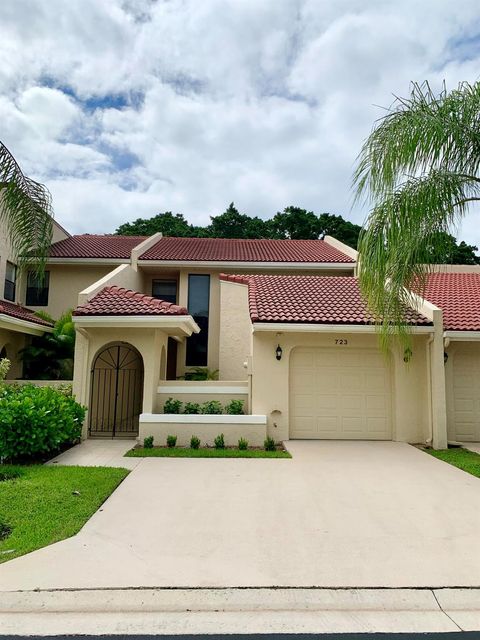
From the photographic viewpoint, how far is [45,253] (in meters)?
8.04

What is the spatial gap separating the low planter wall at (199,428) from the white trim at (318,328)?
2.51 m

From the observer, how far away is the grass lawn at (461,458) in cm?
886

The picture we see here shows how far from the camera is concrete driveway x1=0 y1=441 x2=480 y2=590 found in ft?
14.0

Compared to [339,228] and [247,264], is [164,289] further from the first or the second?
[339,228]

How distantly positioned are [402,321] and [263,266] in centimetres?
980

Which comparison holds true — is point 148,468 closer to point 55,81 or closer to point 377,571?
point 377,571

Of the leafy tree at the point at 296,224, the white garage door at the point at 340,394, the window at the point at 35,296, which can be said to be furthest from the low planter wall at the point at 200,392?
the leafy tree at the point at 296,224

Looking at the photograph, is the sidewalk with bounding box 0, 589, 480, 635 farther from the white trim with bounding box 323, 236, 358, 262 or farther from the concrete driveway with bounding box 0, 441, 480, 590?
the white trim with bounding box 323, 236, 358, 262

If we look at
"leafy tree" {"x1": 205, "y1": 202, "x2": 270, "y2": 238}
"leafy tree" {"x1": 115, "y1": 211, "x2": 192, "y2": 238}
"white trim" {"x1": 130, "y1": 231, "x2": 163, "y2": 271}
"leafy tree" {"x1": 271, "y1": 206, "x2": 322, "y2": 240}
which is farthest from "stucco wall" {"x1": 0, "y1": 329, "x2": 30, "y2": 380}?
"leafy tree" {"x1": 271, "y1": 206, "x2": 322, "y2": 240}

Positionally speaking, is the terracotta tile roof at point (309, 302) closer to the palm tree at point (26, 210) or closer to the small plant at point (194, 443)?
the small plant at point (194, 443)

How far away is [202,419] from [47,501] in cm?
508

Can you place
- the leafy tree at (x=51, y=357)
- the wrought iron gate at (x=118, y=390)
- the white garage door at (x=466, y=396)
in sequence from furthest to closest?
the leafy tree at (x=51, y=357) → the wrought iron gate at (x=118, y=390) → the white garage door at (x=466, y=396)

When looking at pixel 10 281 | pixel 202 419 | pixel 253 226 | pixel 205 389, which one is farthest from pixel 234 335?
pixel 253 226

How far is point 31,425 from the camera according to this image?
870cm
